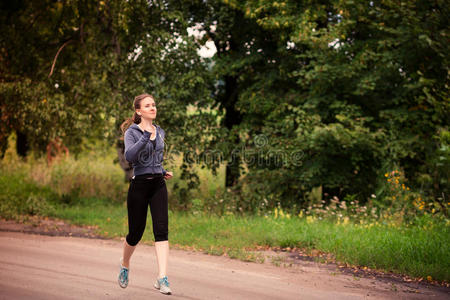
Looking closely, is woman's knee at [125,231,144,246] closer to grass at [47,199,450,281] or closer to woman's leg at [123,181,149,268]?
woman's leg at [123,181,149,268]

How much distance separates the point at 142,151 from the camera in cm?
570

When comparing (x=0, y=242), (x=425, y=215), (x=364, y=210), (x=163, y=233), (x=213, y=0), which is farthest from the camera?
(x=213, y=0)

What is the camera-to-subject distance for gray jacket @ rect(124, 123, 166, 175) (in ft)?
18.3

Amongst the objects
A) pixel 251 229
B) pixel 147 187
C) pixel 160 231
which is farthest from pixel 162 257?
A: pixel 251 229

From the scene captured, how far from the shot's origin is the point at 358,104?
1301 centimetres

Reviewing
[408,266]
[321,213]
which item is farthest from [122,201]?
[408,266]

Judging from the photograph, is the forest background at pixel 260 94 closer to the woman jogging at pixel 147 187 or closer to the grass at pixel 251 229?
the grass at pixel 251 229

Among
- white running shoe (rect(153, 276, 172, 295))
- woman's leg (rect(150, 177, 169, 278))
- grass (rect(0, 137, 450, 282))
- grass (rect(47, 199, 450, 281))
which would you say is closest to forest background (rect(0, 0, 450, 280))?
grass (rect(0, 137, 450, 282))

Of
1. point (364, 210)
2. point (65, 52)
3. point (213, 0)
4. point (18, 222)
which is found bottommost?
point (18, 222)

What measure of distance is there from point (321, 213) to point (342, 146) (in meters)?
1.78

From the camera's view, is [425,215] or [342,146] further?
[342,146]

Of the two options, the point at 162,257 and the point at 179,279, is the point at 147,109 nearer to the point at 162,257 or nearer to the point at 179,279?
the point at 162,257

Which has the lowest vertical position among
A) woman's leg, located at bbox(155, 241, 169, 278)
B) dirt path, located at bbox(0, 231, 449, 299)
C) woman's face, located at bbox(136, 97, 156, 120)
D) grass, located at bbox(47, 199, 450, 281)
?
dirt path, located at bbox(0, 231, 449, 299)

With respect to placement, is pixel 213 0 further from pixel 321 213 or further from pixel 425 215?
pixel 425 215
